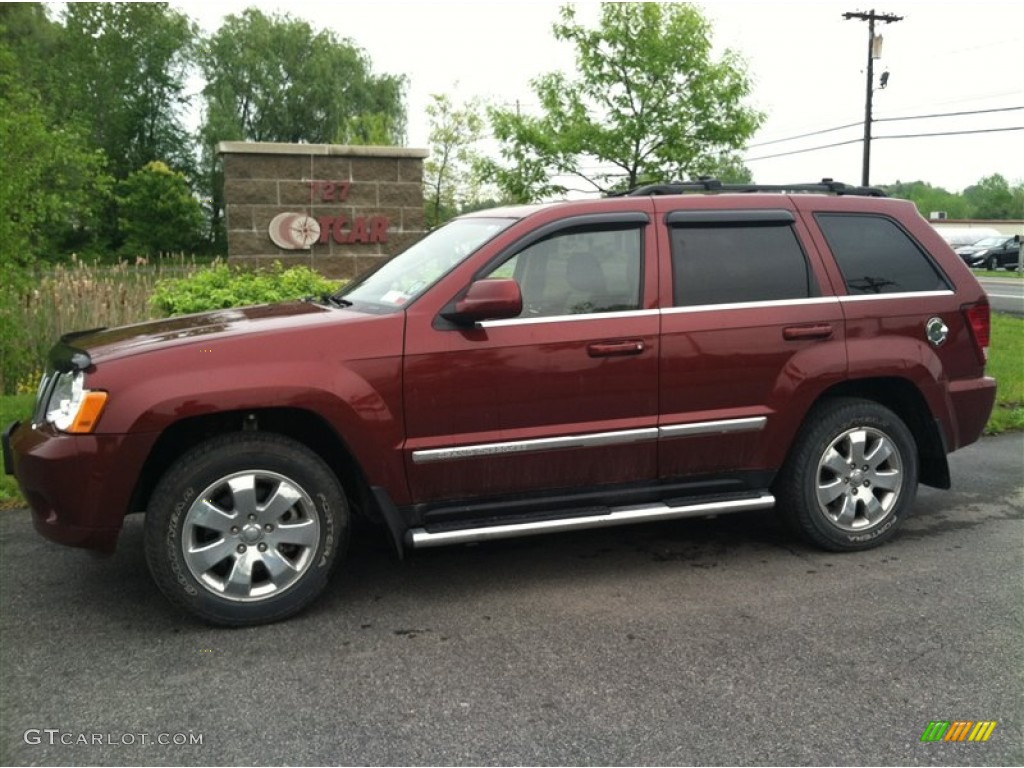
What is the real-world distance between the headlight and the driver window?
5.97 feet

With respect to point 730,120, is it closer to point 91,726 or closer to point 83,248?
point 91,726

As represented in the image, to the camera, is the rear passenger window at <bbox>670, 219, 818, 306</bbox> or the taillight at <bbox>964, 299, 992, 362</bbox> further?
the taillight at <bbox>964, 299, 992, 362</bbox>

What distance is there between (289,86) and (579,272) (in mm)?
48472

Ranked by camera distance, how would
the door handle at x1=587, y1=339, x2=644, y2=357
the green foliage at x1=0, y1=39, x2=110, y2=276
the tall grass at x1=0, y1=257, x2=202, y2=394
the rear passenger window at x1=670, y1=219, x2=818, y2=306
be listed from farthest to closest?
1. the tall grass at x1=0, y1=257, x2=202, y2=394
2. the green foliage at x1=0, y1=39, x2=110, y2=276
3. the rear passenger window at x1=670, y1=219, x2=818, y2=306
4. the door handle at x1=587, y1=339, x2=644, y2=357

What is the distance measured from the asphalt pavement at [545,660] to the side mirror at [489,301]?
1.32 meters

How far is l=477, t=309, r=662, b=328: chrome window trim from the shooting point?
4418mm

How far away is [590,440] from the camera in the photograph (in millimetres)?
4543

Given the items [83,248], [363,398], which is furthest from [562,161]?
[83,248]

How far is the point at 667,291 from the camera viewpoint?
474cm

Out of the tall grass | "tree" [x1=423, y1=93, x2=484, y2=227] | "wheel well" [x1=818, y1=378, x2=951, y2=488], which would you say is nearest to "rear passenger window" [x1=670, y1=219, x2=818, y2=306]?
"wheel well" [x1=818, y1=378, x2=951, y2=488]

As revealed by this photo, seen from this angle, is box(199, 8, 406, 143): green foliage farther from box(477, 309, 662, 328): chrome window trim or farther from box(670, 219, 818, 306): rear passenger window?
box(477, 309, 662, 328): chrome window trim

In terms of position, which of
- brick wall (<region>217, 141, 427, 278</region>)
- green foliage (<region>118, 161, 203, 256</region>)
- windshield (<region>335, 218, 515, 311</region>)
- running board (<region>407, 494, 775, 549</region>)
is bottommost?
running board (<region>407, 494, 775, 549</region>)

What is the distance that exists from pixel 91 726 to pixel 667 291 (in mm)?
3123

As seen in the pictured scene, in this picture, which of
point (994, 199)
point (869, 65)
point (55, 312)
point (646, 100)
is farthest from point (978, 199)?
point (55, 312)
